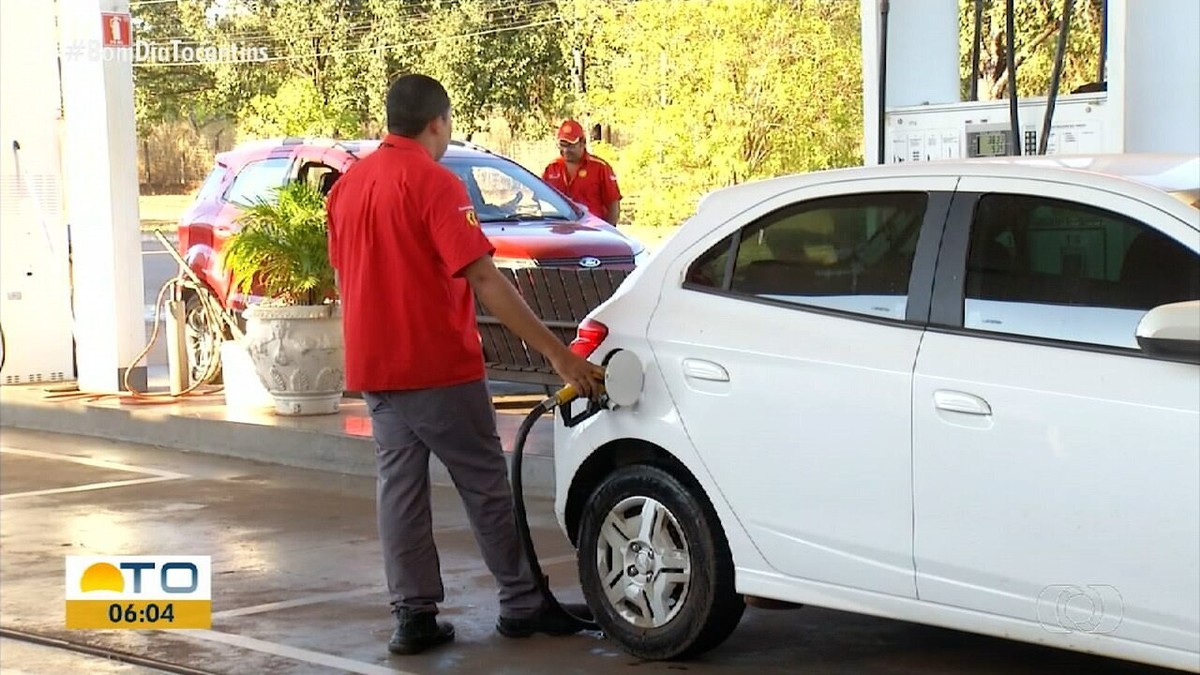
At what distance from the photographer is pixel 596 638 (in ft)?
23.5

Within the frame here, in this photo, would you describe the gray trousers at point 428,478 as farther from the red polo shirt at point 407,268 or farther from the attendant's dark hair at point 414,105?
the attendant's dark hair at point 414,105

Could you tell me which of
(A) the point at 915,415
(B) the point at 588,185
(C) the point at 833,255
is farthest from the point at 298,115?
(A) the point at 915,415

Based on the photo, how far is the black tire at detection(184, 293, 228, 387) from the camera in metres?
14.9

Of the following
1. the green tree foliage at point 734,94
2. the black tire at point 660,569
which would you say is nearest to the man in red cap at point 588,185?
the black tire at point 660,569

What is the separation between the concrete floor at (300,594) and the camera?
6.81 metres

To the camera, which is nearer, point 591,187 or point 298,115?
point 591,187

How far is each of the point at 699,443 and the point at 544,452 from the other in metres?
4.65

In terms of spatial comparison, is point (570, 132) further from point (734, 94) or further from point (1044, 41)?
point (734, 94)

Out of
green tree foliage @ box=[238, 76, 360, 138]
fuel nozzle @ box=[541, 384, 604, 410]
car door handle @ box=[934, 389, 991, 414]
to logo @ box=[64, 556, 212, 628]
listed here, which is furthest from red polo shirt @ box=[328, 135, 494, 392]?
green tree foliage @ box=[238, 76, 360, 138]

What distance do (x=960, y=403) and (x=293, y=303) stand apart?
25.8 ft

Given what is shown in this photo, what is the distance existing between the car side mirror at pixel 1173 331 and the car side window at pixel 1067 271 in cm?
20

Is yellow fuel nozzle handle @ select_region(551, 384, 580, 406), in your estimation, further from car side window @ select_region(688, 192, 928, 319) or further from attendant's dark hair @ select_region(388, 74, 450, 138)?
attendant's dark hair @ select_region(388, 74, 450, 138)

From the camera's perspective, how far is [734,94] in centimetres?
3975

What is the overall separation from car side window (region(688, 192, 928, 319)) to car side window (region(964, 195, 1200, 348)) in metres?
0.26
